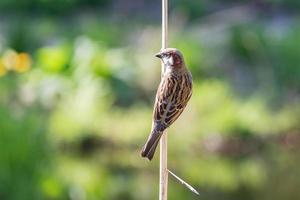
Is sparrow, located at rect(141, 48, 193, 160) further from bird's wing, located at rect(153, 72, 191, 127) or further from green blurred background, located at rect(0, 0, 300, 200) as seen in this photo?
green blurred background, located at rect(0, 0, 300, 200)

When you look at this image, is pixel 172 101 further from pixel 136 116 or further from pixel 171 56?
pixel 136 116

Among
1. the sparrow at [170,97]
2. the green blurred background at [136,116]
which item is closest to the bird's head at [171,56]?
the sparrow at [170,97]

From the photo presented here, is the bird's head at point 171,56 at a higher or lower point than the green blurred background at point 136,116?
lower

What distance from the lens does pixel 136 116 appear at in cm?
743

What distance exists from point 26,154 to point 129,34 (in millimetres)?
4814

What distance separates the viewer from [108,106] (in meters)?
7.43

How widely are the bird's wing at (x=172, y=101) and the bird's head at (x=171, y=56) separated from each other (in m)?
0.12

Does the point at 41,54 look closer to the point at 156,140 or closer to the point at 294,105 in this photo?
the point at 294,105

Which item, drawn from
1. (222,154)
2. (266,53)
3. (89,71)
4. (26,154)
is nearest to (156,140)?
(26,154)

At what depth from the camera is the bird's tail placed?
6.60 ft

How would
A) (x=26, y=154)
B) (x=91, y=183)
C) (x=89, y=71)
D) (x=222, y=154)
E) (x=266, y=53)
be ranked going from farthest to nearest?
1. (x=266, y=53)
2. (x=89, y=71)
3. (x=222, y=154)
4. (x=91, y=183)
5. (x=26, y=154)

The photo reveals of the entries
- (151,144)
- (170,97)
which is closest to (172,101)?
Result: (170,97)

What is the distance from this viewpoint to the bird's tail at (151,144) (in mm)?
2012

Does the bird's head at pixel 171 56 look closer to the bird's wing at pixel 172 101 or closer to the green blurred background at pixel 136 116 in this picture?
the bird's wing at pixel 172 101
